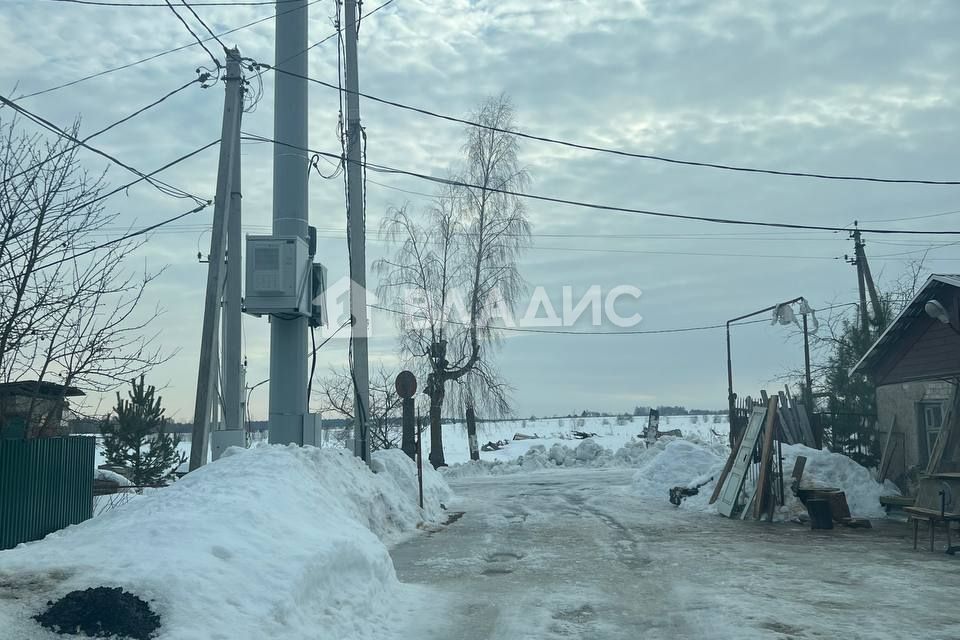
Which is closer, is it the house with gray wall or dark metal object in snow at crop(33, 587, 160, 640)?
dark metal object in snow at crop(33, 587, 160, 640)

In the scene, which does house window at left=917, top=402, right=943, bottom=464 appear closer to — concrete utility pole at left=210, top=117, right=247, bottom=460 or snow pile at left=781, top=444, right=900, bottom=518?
snow pile at left=781, top=444, right=900, bottom=518

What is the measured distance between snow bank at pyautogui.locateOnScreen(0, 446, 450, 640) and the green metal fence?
3080mm

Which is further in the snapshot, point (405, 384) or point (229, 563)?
point (405, 384)

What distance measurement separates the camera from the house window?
1806 centimetres

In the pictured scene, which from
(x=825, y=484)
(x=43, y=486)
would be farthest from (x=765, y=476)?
(x=43, y=486)

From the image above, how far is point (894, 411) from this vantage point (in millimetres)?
19469

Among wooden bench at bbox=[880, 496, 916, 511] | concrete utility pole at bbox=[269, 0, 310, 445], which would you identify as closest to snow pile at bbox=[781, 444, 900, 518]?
wooden bench at bbox=[880, 496, 916, 511]

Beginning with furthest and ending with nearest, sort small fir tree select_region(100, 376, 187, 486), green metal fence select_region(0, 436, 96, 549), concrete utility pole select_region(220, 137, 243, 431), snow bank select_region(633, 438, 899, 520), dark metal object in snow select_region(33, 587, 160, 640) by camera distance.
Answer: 1. small fir tree select_region(100, 376, 187, 486)
2. snow bank select_region(633, 438, 899, 520)
3. concrete utility pole select_region(220, 137, 243, 431)
4. green metal fence select_region(0, 436, 96, 549)
5. dark metal object in snow select_region(33, 587, 160, 640)

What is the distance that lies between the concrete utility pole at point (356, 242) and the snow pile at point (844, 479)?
911cm

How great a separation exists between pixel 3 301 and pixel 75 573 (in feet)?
15.7

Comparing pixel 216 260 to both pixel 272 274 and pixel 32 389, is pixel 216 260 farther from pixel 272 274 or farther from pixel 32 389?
pixel 32 389

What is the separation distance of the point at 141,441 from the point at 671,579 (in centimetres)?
2058

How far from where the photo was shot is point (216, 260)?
1491 cm

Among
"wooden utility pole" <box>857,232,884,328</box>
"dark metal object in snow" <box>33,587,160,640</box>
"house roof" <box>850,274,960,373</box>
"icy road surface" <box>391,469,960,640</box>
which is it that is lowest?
"icy road surface" <box>391,469,960,640</box>
